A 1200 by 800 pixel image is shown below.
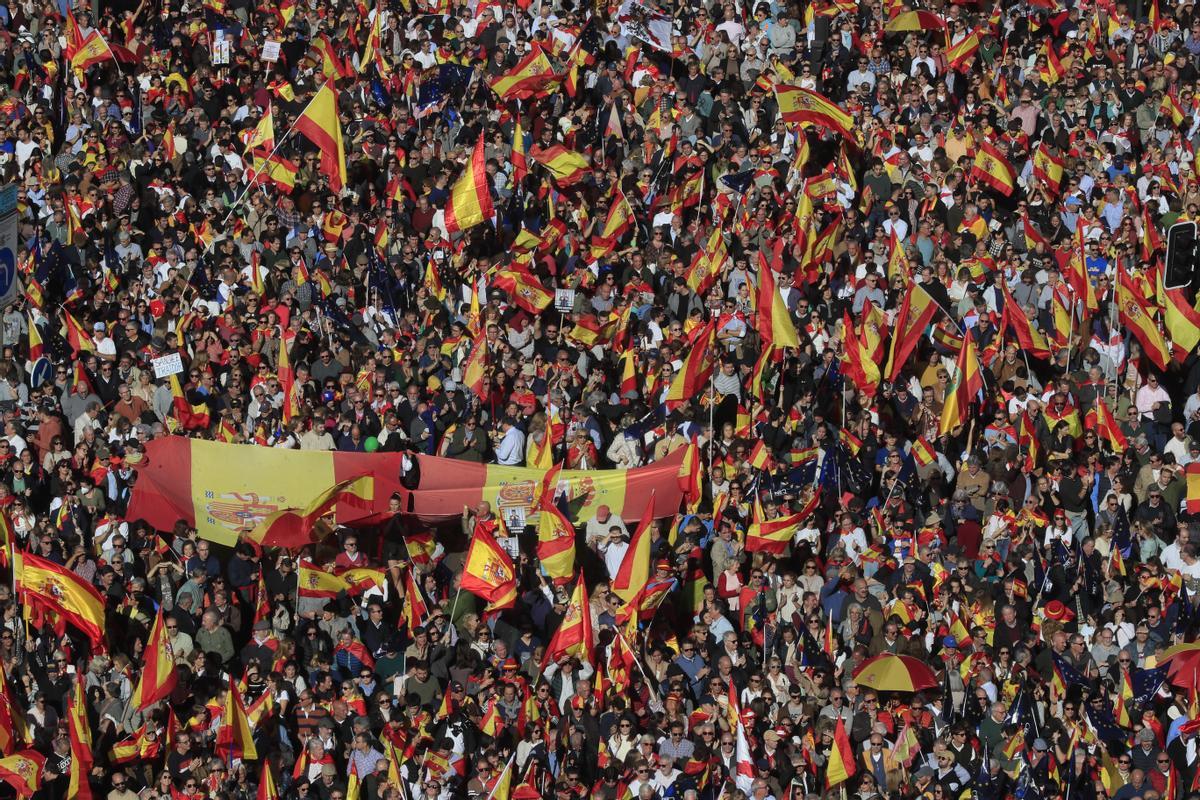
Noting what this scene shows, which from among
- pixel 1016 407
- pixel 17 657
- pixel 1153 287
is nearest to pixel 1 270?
pixel 17 657

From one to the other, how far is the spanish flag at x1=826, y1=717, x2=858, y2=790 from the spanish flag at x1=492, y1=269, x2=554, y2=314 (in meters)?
7.84

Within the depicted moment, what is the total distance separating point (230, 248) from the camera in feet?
102

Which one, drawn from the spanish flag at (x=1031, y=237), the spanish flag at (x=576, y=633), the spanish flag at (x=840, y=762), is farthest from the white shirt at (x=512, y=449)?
the spanish flag at (x=1031, y=237)

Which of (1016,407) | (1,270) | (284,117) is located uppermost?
(284,117)

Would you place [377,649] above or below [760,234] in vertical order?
below

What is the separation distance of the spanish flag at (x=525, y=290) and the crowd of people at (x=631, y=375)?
40 millimetres

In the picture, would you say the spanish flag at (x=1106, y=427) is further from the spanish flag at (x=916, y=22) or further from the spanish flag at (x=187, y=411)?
the spanish flag at (x=187, y=411)

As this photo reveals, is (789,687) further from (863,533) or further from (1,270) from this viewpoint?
(1,270)

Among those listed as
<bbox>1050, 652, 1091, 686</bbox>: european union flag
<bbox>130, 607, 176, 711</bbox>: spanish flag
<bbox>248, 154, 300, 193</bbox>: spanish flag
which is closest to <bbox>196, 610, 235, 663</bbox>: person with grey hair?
<bbox>130, 607, 176, 711</bbox>: spanish flag

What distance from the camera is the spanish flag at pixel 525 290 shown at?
98.5 feet

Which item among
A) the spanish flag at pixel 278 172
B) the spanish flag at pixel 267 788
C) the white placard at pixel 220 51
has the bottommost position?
the spanish flag at pixel 267 788

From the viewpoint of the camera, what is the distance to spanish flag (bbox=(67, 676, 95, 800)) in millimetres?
23500

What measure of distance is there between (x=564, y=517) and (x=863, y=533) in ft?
8.35

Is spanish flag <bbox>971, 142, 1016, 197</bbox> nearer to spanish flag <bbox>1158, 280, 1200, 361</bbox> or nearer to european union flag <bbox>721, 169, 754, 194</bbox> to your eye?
european union flag <bbox>721, 169, 754, 194</bbox>
